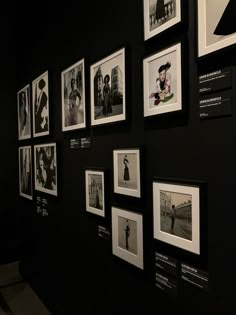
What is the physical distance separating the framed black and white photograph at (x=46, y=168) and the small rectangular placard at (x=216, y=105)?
71.4 inches

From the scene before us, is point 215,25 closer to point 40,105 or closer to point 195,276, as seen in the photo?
point 195,276

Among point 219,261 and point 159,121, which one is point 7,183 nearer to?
point 159,121

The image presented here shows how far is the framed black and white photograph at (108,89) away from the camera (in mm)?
1907

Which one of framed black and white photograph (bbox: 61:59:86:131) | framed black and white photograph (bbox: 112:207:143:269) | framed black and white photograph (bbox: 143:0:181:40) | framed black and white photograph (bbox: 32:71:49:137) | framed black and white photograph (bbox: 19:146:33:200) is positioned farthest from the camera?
framed black and white photograph (bbox: 19:146:33:200)

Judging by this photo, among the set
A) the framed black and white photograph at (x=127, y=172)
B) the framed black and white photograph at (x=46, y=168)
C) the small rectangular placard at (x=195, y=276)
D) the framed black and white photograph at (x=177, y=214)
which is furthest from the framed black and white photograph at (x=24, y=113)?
the small rectangular placard at (x=195, y=276)

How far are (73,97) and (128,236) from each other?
1180mm

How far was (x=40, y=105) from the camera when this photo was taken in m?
3.32

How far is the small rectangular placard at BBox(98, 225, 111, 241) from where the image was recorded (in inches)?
84.7

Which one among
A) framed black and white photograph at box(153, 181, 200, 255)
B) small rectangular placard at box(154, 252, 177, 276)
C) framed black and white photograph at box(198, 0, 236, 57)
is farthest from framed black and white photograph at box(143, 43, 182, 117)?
small rectangular placard at box(154, 252, 177, 276)

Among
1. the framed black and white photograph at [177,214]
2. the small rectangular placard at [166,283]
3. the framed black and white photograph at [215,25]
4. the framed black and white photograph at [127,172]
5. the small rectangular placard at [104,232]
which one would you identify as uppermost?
the framed black and white photograph at [215,25]

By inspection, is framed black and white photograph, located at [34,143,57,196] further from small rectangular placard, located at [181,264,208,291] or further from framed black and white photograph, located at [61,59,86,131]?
small rectangular placard, located at [181,264,208,291]

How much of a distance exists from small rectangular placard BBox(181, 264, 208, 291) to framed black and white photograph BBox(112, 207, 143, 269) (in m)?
0.33

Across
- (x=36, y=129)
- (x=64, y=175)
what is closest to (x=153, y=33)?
(x=64, y=175)

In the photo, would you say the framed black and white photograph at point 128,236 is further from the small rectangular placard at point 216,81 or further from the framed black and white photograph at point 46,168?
the framed black and white photograph at point 46,168
